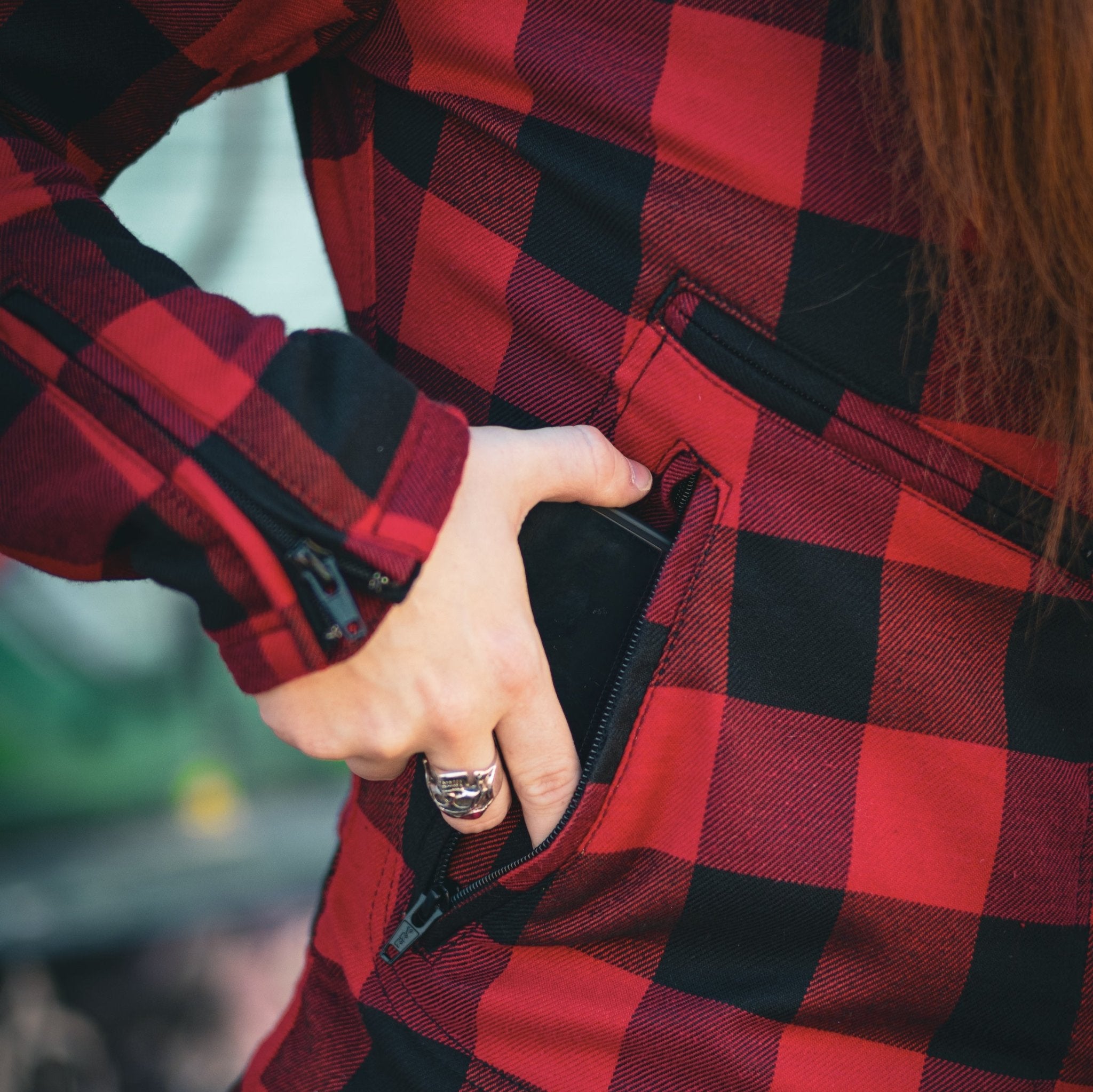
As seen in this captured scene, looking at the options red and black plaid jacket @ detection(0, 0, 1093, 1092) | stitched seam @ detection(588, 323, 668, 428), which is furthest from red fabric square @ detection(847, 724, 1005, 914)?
stitched seam @ detection(588, 323, 668, 428)

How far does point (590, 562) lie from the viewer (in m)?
0.78

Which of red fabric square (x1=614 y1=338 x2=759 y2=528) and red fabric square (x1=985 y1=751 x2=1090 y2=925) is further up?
red fabric square (x1=614 y1=338 x2=759 y2=528)

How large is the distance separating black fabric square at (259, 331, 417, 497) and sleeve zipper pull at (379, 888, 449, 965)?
406 millimetres

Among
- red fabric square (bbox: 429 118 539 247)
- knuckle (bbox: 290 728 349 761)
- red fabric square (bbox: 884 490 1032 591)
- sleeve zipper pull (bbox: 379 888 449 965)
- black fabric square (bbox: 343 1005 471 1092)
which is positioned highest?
red fabric square (bbox: 429 118 539 247)

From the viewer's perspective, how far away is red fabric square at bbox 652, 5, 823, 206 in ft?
2.22

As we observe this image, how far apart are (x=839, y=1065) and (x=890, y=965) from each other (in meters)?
0.11

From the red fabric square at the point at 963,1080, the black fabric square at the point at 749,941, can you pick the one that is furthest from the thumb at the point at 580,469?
the red fabric square at the point at 963,1080

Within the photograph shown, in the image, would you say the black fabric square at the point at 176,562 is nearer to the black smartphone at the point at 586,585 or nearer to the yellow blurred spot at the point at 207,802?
the black smartphone at the point at 586,585

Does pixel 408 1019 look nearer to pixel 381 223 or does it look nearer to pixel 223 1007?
pixel 381 223

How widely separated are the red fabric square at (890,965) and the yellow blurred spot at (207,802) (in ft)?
7.07

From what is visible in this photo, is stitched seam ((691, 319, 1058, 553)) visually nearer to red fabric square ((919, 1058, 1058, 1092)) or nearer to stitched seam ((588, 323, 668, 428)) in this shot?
stitched seam ((588, 323, 668, 428))

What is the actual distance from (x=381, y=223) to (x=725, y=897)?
27.7 inches

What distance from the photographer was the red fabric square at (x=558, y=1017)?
0.79 metres

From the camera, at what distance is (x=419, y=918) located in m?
0.81
